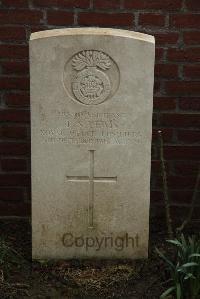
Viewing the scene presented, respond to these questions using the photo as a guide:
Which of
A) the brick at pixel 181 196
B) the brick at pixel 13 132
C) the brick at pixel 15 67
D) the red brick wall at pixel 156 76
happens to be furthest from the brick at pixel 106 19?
the brick at pixel 181 196

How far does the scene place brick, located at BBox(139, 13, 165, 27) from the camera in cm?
351

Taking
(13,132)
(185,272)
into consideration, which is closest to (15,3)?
(13,132)

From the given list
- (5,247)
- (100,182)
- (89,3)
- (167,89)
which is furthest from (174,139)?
(5,247)

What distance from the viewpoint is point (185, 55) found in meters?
3.57

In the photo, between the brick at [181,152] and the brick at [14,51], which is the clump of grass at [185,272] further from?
the brick at [14,51]

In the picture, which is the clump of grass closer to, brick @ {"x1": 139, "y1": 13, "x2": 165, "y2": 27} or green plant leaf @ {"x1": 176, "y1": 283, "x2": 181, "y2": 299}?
green plant leaf @ {"x1": 176, "y1": 283, "x2": 181, "y2": 299}

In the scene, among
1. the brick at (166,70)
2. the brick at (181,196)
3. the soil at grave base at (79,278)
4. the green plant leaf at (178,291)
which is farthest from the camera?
the brick at (181,196)

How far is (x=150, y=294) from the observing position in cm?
300

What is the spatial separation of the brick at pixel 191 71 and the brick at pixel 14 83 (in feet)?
3.25

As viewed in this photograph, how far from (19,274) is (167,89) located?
4.76ft

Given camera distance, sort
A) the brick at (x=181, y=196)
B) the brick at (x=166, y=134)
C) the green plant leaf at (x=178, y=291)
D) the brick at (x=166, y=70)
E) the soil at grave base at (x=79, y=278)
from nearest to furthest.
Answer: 1. the green plant leaf at (x=178, y=291)
2. the soil at grave base at (x=79, y=278)
3. the brick at (x=166, y=70)
4. the brick at (x=166, y=134)
5. the brick at (x=181, y=196)

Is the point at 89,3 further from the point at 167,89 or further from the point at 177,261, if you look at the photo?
the point at 177,261

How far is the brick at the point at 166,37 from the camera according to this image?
3.54m

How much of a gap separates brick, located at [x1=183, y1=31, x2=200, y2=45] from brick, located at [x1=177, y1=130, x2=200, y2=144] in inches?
22.3
